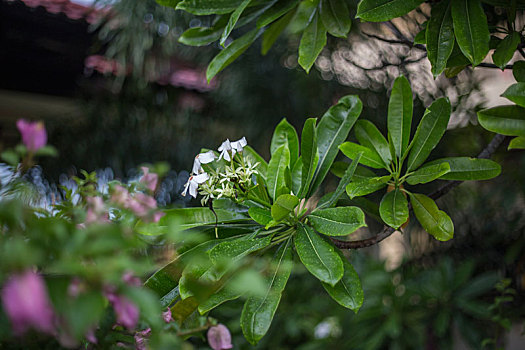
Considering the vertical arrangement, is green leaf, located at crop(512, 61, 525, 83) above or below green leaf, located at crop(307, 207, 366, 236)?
above

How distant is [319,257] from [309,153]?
167 millimetres

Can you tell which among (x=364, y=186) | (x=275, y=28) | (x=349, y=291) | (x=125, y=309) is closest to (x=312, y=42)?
(x=275, y=28)

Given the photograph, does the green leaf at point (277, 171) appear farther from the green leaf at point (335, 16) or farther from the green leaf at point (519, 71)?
the green leaf at point (519, 71)

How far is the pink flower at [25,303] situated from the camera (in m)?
0.23

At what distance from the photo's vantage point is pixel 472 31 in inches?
22.8

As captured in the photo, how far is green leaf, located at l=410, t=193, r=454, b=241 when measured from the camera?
56cm

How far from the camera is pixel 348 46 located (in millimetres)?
1851

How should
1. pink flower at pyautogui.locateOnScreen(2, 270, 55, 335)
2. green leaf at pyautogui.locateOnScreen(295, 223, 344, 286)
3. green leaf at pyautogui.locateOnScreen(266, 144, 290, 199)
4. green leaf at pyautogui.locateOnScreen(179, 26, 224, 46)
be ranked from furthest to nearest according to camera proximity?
green leaf at pyautogui.locateOnScreen(179, 26, 224, 46) → green leaf at pyautogui.locateOnScreen(266, 144, 290, 199) → green leaf at pyautogui.locateOnScreen(295, 223, 344, 286) → pink flower at pyautogui.locateOnScreen(2, 270, 55, 335)

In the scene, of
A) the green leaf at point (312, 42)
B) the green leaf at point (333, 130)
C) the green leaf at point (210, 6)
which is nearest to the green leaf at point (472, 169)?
the green leaf at point (333, 130)

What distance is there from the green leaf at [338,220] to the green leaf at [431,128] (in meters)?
0.15

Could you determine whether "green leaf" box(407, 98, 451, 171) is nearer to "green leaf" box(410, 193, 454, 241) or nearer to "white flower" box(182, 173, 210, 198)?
"green leaf" box(410, 193, 454, 241)

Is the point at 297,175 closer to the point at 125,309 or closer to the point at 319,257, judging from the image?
the point at 319,257

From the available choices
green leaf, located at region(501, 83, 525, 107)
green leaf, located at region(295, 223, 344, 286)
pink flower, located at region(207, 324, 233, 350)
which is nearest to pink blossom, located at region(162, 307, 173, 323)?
pink flower, located at region(207, 324, 233, 350)

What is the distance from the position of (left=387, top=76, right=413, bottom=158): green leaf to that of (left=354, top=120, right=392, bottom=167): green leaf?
0.02m
